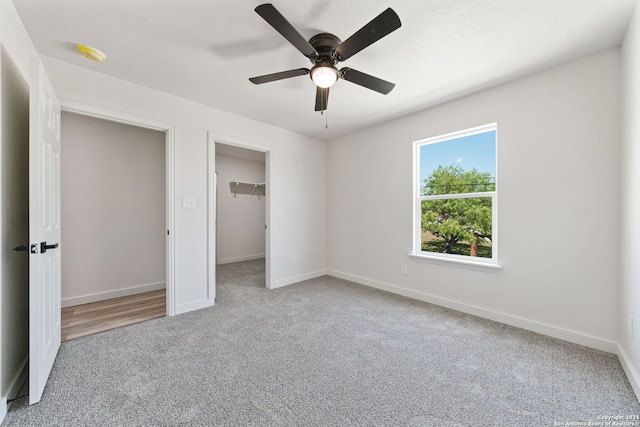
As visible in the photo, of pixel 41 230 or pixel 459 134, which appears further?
pixel 459 134

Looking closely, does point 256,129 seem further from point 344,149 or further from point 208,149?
point 344,149

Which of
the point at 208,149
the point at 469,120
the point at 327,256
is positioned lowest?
the point at 327,256

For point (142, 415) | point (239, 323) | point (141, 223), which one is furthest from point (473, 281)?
point (141, 223)

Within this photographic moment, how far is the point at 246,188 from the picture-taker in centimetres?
607

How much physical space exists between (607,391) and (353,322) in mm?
1787

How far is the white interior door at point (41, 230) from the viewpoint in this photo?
152 cm

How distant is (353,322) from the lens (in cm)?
267

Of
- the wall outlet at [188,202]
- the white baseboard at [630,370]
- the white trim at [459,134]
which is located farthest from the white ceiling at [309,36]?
the white baseboard at [630,370]

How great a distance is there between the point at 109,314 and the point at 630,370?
4.50 metres

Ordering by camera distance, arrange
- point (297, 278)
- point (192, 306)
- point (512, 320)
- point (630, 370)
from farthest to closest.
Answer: point (297, 278) < point (192, 306) < point (512, 320) < point (630, 370)

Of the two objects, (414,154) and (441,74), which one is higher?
(441,74)

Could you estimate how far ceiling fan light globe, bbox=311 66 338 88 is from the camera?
1867 millimetres

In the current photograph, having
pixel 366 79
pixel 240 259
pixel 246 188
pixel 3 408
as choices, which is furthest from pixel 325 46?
pixel 240 259

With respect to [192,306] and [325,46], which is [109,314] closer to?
[192,306]
